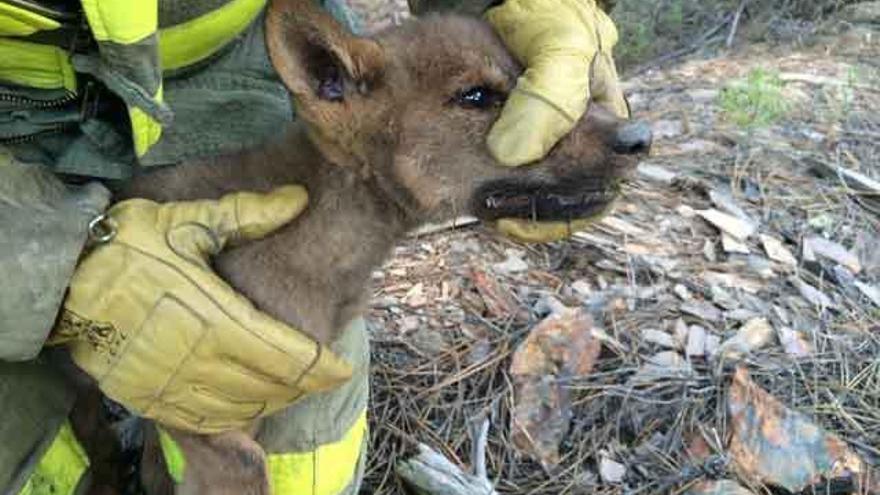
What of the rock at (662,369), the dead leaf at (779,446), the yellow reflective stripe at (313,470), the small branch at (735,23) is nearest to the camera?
the yellow reflective stripe at (313,470)

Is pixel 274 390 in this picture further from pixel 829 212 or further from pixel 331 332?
pixel 829 212

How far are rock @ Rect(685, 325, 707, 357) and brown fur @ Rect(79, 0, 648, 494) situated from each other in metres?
1.14

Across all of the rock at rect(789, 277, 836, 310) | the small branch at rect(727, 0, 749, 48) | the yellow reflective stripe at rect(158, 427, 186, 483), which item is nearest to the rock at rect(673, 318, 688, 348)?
the rock at rect(789, 277, 836, 310)

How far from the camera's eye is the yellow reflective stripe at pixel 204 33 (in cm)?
253

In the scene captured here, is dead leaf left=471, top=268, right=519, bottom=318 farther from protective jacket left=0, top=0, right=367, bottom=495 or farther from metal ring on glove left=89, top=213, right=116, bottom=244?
metal ring on glove left=89, top=213, right=116, bottom=244

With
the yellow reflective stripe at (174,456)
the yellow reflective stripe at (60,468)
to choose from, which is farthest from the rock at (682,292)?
the yellow reflective stripe at (60,468)

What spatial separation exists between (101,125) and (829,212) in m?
2.54

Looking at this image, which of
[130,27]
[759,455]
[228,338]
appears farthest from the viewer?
[759,455]

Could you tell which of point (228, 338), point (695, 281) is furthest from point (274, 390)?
point (695, 281)

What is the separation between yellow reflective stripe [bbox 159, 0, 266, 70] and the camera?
2.53 metres

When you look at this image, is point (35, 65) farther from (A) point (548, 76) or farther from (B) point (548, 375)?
(B) point (548, 375)

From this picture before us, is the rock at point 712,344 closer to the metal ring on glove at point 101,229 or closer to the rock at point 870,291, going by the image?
the rock at point 870,291

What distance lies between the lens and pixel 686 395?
3.44 metres

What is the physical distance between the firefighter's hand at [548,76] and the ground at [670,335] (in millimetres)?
1001
